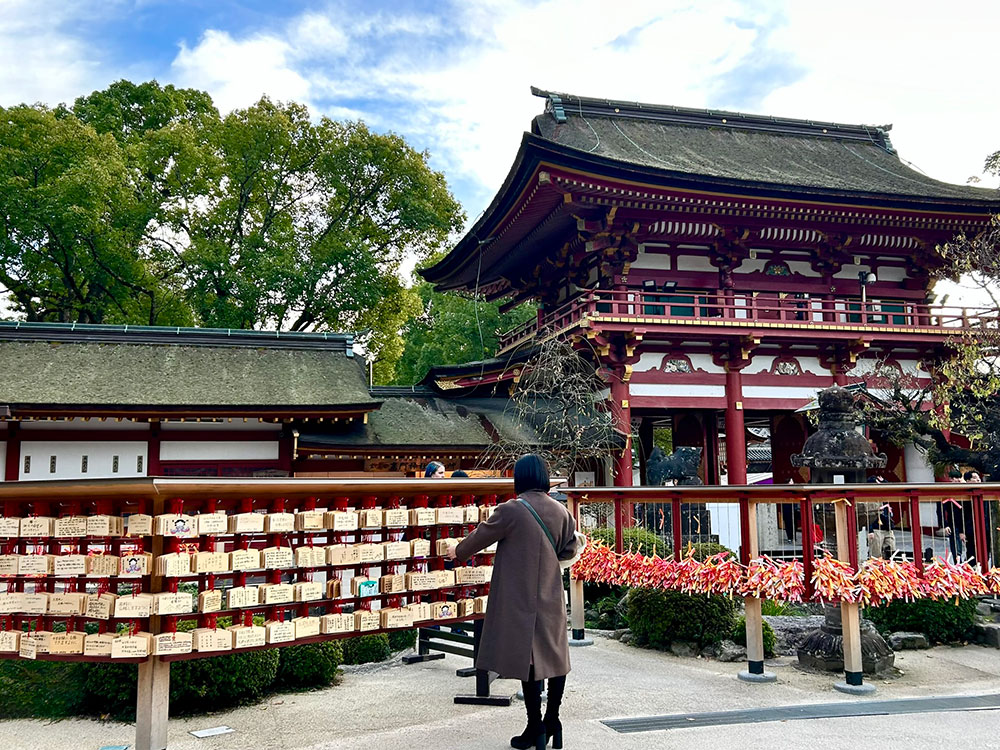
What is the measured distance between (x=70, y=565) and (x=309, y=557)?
1.50m

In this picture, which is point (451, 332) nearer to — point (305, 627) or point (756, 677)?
point (756, 677)

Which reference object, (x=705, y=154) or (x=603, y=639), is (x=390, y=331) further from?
(x=603, y=639)

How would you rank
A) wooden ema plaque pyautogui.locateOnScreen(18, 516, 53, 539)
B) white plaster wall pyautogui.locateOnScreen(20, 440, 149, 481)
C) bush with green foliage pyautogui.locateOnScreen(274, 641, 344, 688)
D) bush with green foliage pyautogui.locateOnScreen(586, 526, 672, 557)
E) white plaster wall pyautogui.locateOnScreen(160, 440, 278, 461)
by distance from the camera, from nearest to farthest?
wooden ema plaque pyautogui.locateOnScreen(18, 516, 53, 539)
bush with green foliage pyautogui.locateOnScreen(274, 641, 344, 688)
bush with green foliage pyautogui.locateOnScreen(586, 526, 672, 557)
white plaster wall pyautogui.locateOnScreen(20, 440, 149, 481)
white plaster wall pyautogui.locateOnScreen(160, 440, 278, 461)

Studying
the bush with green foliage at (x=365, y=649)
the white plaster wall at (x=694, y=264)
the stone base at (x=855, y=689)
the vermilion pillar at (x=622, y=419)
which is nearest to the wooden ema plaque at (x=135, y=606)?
the bush with green foliage at (x=365, y=649)

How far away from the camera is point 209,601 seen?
16.5ft

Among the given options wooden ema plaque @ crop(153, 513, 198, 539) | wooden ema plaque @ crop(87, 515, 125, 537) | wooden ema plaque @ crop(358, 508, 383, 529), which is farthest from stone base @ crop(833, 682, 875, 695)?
wooden ema plaque @ crop(87, 515, 125, 537)

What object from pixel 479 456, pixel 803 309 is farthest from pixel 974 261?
pixel 479 456

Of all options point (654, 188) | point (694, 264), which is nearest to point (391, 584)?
point (654, 188)

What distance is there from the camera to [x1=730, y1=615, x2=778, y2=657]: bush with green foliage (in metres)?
8.38

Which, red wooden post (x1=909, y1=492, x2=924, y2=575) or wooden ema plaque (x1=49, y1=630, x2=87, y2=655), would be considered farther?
red wooden post (x1=909, y1=492, x2=924, y2=575)

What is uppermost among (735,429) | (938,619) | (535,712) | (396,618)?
(735,429)

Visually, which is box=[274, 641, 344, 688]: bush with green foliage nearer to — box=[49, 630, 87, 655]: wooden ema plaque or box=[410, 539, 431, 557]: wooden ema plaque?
box=[410, 539, 431, 557]: wooden ema plaque

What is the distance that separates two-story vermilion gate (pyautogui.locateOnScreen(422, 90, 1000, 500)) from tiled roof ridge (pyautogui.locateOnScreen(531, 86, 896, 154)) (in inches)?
4.5

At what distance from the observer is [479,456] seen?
17.1m
